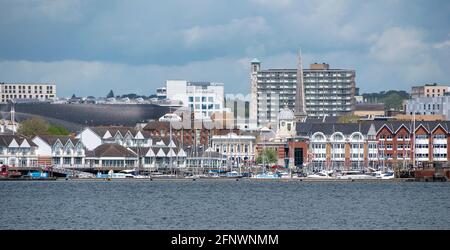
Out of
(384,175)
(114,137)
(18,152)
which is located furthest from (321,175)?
(18,152)

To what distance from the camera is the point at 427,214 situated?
217 ft

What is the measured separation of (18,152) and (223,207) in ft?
228

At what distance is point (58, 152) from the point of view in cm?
13738

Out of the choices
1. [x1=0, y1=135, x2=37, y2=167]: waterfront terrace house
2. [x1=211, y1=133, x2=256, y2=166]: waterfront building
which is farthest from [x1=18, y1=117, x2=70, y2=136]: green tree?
[x1=0, y1=135, x2=37, y2=167]: waterfront terrace house

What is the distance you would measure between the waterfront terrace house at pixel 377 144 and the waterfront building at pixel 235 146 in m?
11.1

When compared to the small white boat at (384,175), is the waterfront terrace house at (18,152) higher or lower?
higher

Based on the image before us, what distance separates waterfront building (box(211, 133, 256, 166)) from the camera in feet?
533

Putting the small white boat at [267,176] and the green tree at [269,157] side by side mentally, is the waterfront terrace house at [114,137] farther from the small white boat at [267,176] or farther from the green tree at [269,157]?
the small white boat at [267,176]

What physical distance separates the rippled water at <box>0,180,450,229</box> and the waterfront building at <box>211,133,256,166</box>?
55.6 meters

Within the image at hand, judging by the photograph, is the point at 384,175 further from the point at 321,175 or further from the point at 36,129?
the point at 36,129

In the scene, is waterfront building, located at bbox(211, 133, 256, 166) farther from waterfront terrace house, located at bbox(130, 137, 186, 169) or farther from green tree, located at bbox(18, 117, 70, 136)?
green tree, located at bbox(18, 117, 70, 136)

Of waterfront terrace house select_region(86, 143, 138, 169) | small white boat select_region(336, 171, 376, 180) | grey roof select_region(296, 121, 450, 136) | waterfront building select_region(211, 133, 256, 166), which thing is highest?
grey roof select_region(296, 121, 450, 136)

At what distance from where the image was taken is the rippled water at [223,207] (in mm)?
57156

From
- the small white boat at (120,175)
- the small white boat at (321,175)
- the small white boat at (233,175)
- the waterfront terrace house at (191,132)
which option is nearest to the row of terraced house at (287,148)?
the waterfront terrace house at (191,132)
